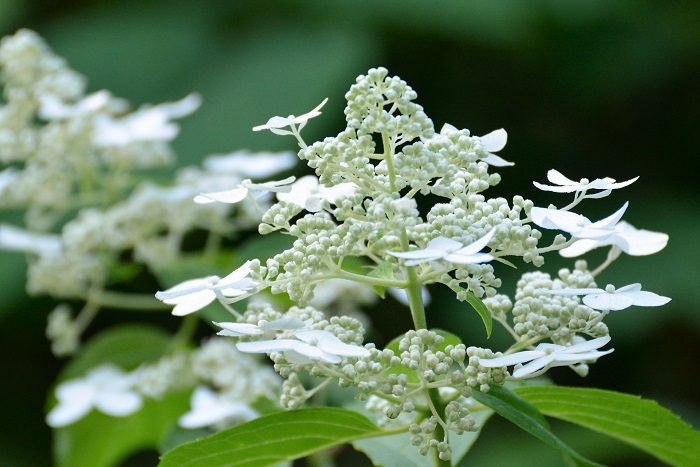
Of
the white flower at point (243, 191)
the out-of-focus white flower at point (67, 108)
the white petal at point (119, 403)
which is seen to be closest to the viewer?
the white flower at point (243, 191)

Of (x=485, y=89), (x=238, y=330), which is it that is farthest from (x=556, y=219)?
(x=485, y=89)

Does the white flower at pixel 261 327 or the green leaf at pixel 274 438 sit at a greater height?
the white flower at pixel 261 327

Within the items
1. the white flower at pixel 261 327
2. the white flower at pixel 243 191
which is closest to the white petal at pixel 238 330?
the white flower at pixel 261 327

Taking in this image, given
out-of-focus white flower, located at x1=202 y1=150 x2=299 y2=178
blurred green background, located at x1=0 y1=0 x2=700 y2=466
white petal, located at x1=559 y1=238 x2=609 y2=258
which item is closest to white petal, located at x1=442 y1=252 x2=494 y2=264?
white petal, located at x1=559 y1=238 x2=609 y2=258

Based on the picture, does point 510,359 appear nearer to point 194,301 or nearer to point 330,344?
point 330,344

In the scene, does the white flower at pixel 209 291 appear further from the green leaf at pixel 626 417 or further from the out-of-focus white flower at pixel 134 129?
the out-of-focus white flower at pixel 134 129

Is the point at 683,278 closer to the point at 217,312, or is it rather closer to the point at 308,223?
the point at 217,312
